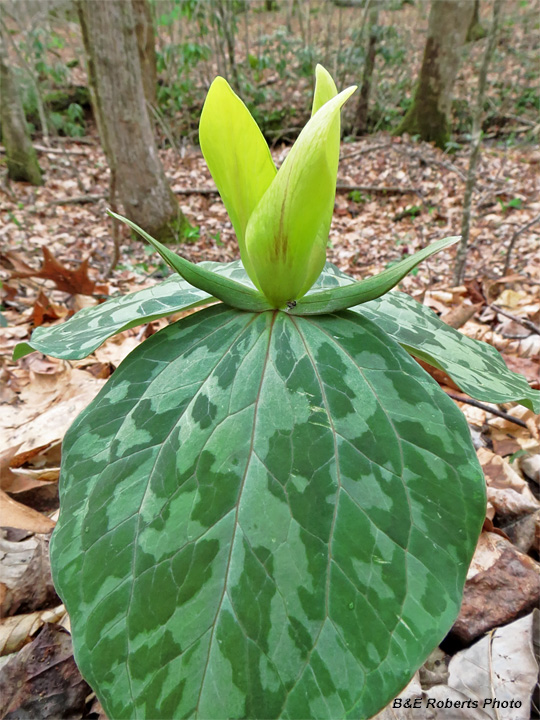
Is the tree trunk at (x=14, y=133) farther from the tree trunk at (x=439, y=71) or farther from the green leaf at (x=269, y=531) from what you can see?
the green leaf at (x=269, y=531)

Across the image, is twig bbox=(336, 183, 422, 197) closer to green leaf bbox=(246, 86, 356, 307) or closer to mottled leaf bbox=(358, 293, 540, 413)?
mottled leaf bbox=(358, 293, 540, 413)

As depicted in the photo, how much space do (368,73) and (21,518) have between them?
8641mm

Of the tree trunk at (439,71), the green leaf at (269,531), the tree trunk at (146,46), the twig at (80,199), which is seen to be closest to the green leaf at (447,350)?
the green leaf at (269,531)

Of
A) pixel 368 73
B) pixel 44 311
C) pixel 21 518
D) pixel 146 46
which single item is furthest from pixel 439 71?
pixel 21 518

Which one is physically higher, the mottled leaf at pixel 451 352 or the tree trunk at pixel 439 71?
the tree trunk at pixel 439 71

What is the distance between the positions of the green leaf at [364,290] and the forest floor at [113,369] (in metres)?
0.64

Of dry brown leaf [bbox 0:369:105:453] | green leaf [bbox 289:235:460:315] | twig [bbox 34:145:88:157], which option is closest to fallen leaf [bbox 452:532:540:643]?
green leaf [bbox 289:235:460:315]

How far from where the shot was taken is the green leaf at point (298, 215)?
63cm

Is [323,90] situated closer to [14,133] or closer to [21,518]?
[21,518]

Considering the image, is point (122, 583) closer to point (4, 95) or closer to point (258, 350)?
point (258, 350)

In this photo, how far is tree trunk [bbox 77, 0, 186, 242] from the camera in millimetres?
3764

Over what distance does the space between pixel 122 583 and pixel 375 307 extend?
0.69 metres

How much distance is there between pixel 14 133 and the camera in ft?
19.5

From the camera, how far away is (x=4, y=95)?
5691mm
